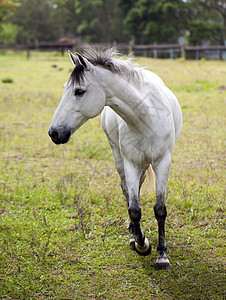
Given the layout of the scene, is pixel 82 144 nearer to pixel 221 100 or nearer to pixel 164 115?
pixel 164 115

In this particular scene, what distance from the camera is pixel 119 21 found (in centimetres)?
4131

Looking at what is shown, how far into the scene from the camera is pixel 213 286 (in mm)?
3045

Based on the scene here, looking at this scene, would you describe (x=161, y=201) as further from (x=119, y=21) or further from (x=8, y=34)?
(x=8, y=34)

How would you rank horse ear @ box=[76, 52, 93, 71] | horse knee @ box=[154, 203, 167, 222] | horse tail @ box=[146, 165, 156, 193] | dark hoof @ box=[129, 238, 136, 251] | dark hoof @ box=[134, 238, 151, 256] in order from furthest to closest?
horse tail @ box=[146, 165, 156, 193] → dark hoof @ box=[129, 238, 136, 251] → dark hoof @ box=[134, 238, 151, 256] → horse knee @ box=[154, 203, 167, 222] → horse ear @ box=[76, 52, 93, 71]

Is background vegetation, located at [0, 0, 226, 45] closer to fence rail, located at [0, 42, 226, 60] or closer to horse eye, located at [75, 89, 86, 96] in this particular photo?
fence rail, located at [0, 42, 226, 60]

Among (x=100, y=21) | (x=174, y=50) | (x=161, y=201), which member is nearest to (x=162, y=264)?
(x=161, y=201)

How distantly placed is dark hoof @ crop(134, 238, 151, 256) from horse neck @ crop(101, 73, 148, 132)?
1123 millimetres

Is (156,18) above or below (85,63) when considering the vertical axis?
above

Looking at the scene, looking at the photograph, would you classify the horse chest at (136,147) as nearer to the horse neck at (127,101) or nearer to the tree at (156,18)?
the horse neck at (127,101)

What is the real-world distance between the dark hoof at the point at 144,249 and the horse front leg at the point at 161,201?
5.3 inches

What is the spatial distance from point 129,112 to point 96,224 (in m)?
1.69

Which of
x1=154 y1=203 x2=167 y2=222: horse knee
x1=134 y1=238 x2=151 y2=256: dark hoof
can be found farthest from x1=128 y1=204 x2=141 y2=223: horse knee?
x1=134 y1=238 x2=151 y2=256: dark hoof

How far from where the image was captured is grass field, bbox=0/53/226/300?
313 centimetres

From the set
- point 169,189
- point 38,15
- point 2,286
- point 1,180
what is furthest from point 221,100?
point 38,15
